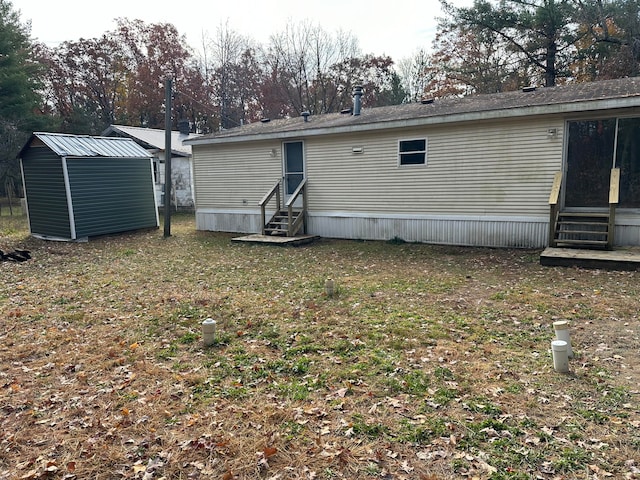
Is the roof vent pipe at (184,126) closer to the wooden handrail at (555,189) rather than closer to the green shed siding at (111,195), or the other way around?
the green shed siding at (111,195)

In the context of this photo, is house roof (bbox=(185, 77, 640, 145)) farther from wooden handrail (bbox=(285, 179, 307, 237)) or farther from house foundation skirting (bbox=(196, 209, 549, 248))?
house foundation skirting (bbox=(196, 209, 549, 248))

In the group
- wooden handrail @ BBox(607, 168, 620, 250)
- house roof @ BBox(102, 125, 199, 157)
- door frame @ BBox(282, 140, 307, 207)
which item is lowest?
wooden handrail @ BBox(607, 168, 620, 250)

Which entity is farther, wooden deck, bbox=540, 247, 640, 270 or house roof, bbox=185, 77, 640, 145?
house roof, bbox=185, 77, 640, 145

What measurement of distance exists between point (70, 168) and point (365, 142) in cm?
839

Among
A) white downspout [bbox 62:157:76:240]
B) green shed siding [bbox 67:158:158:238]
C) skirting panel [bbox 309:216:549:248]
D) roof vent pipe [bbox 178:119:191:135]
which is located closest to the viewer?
skirting panel [bbox 309:216:549:248]

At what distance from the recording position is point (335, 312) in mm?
5738

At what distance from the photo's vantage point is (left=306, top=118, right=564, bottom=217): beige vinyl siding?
9.26m

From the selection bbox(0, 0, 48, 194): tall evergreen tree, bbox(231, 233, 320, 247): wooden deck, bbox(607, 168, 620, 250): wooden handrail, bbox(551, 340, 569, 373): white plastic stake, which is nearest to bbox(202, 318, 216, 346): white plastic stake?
bbox(551, 340, 569, 373): white plastic stake

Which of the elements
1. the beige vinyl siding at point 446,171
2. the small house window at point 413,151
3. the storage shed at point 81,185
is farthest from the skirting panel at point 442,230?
the storage shed at point 81,185

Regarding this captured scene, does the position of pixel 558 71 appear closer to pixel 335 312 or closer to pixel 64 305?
pixel 335 312

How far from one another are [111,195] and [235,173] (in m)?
3.98

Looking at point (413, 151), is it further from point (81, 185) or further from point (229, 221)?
point (81, 185)

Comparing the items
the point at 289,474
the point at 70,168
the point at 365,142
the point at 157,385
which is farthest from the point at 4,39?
the point at 289,474

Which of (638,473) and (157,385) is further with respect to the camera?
(157,385)
